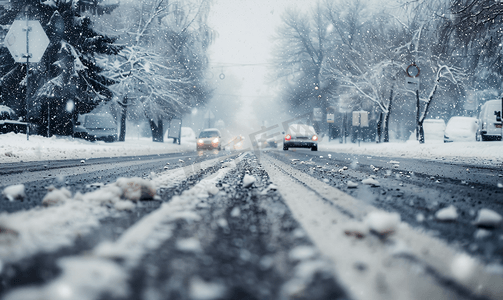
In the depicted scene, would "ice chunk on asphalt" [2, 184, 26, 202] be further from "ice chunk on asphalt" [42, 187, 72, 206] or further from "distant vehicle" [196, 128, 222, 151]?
"distant vehicle" [196, 128, 222, 151]

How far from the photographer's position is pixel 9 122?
1516 cm

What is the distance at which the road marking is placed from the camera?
42.4 inches

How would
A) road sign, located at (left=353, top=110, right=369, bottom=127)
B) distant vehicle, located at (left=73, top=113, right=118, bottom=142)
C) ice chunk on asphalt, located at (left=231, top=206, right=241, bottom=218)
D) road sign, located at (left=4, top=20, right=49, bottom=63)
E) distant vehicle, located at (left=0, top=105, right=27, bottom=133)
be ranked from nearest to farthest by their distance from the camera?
ice chunk on asphalt, located at (left=231, top=206, right=241, bottom=218) → road sign, located at (left=4, top=20, right=49, bottom=63) → distant vehicle, located at (left=0, top=105, right=27, bottom=133) → distant vehicle, located at (left=73, top=113, right=118, bottom=142) → road sign, located at (left=353, top=110, right=369, bottom=127)

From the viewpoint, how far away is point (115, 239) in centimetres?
150

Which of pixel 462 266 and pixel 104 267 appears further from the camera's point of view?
pixel 462 266

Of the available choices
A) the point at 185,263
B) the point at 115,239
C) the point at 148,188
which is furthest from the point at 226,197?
the point at 185,263

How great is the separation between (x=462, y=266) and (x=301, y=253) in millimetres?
609

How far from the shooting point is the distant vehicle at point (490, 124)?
15192 millimetres

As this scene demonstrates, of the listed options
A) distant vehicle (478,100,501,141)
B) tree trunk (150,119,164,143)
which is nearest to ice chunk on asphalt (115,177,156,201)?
distant vehicle (478,100,501,141)

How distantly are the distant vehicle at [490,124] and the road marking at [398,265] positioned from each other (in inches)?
665

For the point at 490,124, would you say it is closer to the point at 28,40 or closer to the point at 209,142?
the point at 209,142

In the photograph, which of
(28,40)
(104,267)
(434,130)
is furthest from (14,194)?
(434,130)

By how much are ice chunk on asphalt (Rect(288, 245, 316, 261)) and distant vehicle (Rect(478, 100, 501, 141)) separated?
17293 millimetres

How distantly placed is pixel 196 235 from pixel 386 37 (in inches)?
973
